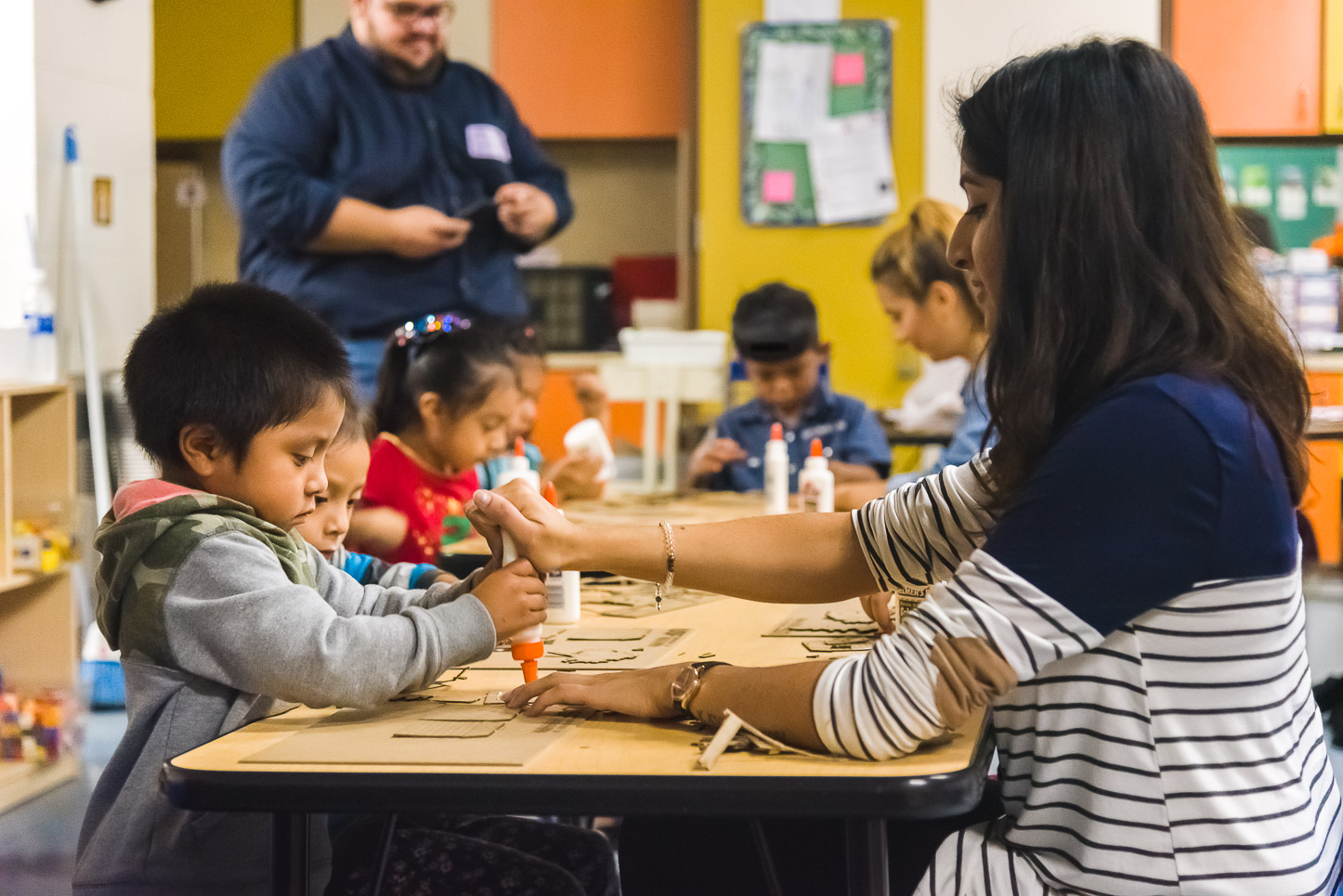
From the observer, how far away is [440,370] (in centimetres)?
237

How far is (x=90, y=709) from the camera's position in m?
3.63

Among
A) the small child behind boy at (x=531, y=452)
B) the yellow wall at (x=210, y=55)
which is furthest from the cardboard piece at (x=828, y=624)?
the yellow wall at (x=210, y=55)

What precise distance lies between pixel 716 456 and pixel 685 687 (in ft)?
6.81

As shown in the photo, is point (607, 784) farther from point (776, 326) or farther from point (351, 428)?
point (776, 326)

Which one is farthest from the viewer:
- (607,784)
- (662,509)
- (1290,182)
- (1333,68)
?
(1290,182)

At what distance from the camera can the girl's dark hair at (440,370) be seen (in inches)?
92.6

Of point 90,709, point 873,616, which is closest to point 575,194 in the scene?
point 90,709

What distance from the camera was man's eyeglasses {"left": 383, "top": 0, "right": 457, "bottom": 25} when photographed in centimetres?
288

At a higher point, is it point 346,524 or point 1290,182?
point 1290,182

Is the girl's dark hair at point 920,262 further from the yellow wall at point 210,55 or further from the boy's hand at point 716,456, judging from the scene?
the yellow wall at point 210,55

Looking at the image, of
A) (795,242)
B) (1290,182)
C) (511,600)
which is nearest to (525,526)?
(511,600)

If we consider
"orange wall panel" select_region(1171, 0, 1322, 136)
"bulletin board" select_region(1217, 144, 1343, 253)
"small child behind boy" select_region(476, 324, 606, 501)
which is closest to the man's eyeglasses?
"small child behind boy" select_region(476, 324, 606, 501)

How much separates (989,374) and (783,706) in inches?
12.5

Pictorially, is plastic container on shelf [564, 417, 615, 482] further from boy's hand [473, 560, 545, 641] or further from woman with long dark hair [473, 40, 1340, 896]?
woman with long dark hair [473, 40, 1340, 896]
